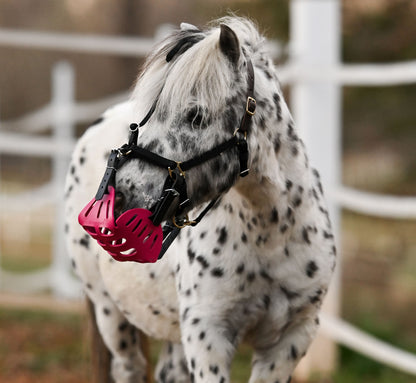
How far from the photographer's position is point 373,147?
11875 mm

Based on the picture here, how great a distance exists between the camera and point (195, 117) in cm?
255

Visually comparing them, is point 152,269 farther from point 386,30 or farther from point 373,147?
point 373,147

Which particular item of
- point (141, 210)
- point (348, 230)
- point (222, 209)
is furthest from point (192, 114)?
point (348, 230)

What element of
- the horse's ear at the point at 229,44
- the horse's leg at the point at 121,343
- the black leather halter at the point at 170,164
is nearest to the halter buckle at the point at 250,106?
the black leather halter at the point at 170,164

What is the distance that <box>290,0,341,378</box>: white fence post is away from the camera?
539cm

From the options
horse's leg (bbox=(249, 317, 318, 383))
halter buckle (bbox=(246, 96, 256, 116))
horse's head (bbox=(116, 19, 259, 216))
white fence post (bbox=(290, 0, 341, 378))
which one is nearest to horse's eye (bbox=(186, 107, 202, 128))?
horse's head (bbox=(116, 19, 259, 216))

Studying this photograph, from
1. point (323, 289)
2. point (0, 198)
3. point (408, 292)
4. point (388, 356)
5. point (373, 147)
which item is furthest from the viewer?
point (373, 147)

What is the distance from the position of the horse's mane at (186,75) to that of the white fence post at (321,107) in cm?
270

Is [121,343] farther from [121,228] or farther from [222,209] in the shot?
[121,228]

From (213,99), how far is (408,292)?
737cm

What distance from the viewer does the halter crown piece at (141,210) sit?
2.45 meters

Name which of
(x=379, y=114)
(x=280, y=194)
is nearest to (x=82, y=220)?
(x=280, y=194)

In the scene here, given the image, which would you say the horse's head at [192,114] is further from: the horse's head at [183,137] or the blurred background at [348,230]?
the blurred background at [348,230]

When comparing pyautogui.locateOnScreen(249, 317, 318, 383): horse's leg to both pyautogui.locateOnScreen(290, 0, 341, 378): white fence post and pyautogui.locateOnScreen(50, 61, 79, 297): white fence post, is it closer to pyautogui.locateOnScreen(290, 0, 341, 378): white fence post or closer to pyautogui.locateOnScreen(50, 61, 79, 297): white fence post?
pyautogui.locateOnScreen(290, 0, 341, 378): white fence post
